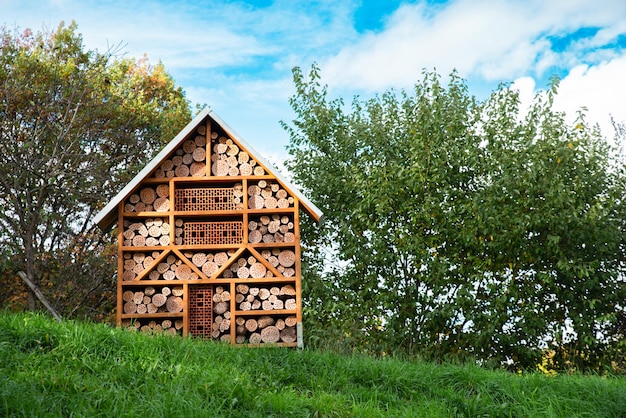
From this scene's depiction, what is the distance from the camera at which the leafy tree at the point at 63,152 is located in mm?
14211

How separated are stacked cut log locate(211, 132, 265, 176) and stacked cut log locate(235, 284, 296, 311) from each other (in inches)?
68.1

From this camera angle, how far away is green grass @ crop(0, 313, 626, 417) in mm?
6051

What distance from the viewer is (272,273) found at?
10.3m

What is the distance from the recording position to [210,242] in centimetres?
1044

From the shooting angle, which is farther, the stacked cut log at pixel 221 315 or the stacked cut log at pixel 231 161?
the stacked cut log at pixel 231 161

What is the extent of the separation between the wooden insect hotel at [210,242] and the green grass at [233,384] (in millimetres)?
1353

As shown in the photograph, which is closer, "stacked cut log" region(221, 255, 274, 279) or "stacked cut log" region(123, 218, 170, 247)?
"stacked cut log" region(221, 255, 274, 279)

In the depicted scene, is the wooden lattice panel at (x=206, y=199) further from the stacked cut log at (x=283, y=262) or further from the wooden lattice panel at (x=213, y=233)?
the stacked cut log at (x=283, y=262)

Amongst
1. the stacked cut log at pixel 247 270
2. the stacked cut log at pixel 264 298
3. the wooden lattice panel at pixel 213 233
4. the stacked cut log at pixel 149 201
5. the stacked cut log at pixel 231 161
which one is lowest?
the stacked cut log at pixel 264 298

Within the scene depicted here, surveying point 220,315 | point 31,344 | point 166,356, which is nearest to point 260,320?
point 220,315

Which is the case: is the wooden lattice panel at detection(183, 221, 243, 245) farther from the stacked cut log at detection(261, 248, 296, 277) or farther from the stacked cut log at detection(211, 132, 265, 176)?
the stacked cut log at detection(211, 132, 265, 176)

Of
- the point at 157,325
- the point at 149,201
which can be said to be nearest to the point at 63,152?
the point at 149,201

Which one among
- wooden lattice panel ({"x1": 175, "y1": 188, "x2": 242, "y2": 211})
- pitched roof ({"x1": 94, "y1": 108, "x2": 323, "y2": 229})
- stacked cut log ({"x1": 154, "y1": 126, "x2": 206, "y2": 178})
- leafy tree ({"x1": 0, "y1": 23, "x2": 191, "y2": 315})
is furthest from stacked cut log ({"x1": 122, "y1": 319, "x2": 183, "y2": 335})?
leafy tree ({"x1": 0, "y1": 23, "x2": 191, "y2": 315})

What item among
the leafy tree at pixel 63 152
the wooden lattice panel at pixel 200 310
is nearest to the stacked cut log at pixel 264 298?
the wooden lattice panel at pixel 200 310
